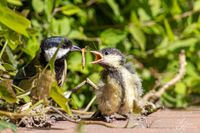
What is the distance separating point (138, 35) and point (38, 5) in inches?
30.5

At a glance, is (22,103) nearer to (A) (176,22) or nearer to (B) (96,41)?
(B) (96,41)

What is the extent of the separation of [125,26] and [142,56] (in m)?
0.28

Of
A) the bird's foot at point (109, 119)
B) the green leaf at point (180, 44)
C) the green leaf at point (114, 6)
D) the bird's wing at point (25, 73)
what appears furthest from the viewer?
the green leaf at point (180, 44)

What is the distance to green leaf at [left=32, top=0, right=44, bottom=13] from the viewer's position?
3.84 meters

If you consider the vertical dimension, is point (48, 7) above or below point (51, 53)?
above

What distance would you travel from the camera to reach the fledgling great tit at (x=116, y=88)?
2492 mm

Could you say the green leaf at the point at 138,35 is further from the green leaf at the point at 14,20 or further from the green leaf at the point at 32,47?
the green leaf at the point at 14,20

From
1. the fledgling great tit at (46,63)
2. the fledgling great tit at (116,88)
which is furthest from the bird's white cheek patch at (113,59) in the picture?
the fledgling great tit at (46,63)

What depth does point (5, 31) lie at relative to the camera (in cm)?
243

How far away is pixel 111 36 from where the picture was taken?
167 inches

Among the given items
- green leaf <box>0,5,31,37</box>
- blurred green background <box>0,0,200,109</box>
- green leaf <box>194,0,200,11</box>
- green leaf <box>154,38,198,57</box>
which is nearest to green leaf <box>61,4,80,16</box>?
blurred green background <box>0,0,200,109</box>

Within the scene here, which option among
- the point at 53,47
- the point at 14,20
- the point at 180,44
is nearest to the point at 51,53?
the point at 53,47

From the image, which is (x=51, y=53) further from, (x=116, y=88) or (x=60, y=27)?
(x=60, y=27)

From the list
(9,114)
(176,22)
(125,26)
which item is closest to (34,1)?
(125,26)
